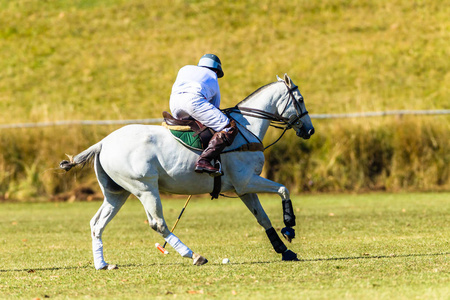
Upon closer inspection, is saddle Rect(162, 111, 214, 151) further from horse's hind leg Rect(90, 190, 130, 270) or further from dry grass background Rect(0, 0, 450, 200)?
dry grass background Rect(0, 0, 450, 200)

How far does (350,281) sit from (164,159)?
2.89 meters

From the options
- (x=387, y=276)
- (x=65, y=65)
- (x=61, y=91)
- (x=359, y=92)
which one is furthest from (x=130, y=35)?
(x=387, y=276)

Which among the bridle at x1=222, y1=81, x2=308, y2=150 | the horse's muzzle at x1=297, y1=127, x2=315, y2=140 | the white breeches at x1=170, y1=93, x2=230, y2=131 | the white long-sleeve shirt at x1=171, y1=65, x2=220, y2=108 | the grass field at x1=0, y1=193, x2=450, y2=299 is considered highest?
the white long-sleeve shirt at x1=171, y1=65, x2=220, y2=108

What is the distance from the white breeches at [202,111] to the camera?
9094 millimetres

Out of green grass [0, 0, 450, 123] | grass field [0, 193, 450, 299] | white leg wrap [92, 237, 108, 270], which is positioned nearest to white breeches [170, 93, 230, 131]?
grass field [0, 193, 450, 299]

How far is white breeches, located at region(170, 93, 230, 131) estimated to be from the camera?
29.8ft

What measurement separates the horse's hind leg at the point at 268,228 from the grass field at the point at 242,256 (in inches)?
6.8

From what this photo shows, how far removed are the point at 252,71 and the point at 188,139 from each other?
28.6m

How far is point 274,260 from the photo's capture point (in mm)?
9508

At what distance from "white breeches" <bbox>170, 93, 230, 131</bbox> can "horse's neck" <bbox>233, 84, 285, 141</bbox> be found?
0.53 meters

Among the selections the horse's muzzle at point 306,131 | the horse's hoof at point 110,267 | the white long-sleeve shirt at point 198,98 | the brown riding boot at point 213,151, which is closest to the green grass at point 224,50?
the horse's muzzle at point 306,131

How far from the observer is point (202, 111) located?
9109mm

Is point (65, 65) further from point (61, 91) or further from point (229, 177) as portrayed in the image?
point (229, 177)

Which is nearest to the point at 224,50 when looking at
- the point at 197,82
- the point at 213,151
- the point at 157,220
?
the point at 197,82
